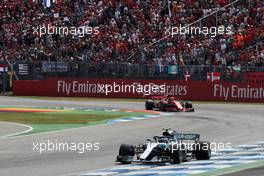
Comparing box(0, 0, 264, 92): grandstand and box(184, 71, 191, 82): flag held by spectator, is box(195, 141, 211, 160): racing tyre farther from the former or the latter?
box(184, 71, 191, 82): flag held by spectator

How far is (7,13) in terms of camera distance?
1876 inches

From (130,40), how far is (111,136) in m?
22.7

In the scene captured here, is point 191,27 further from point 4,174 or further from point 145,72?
point 4,174

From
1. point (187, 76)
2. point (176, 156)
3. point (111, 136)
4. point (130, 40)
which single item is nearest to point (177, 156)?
point (176, 156)

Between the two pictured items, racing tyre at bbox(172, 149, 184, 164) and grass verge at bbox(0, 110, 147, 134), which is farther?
grass verge at bbox(0, 110, 147, 134)

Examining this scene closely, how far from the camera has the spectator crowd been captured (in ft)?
123

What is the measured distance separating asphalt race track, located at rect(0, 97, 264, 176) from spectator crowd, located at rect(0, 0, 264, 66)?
18.7 ft

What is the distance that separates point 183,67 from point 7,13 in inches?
593

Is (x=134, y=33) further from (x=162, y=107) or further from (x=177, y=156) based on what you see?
(x=177, y=156)

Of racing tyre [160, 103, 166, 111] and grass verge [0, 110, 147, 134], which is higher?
racing tyre [160, 103, 166, 111]

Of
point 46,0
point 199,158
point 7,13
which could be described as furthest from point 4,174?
point 7,13

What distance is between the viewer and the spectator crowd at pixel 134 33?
123ft

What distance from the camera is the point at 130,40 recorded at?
41219 mm

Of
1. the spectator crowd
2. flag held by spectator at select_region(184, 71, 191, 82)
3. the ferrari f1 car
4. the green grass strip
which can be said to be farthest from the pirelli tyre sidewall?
flag held by spectator at select_region(184, 71, 191, 82)
